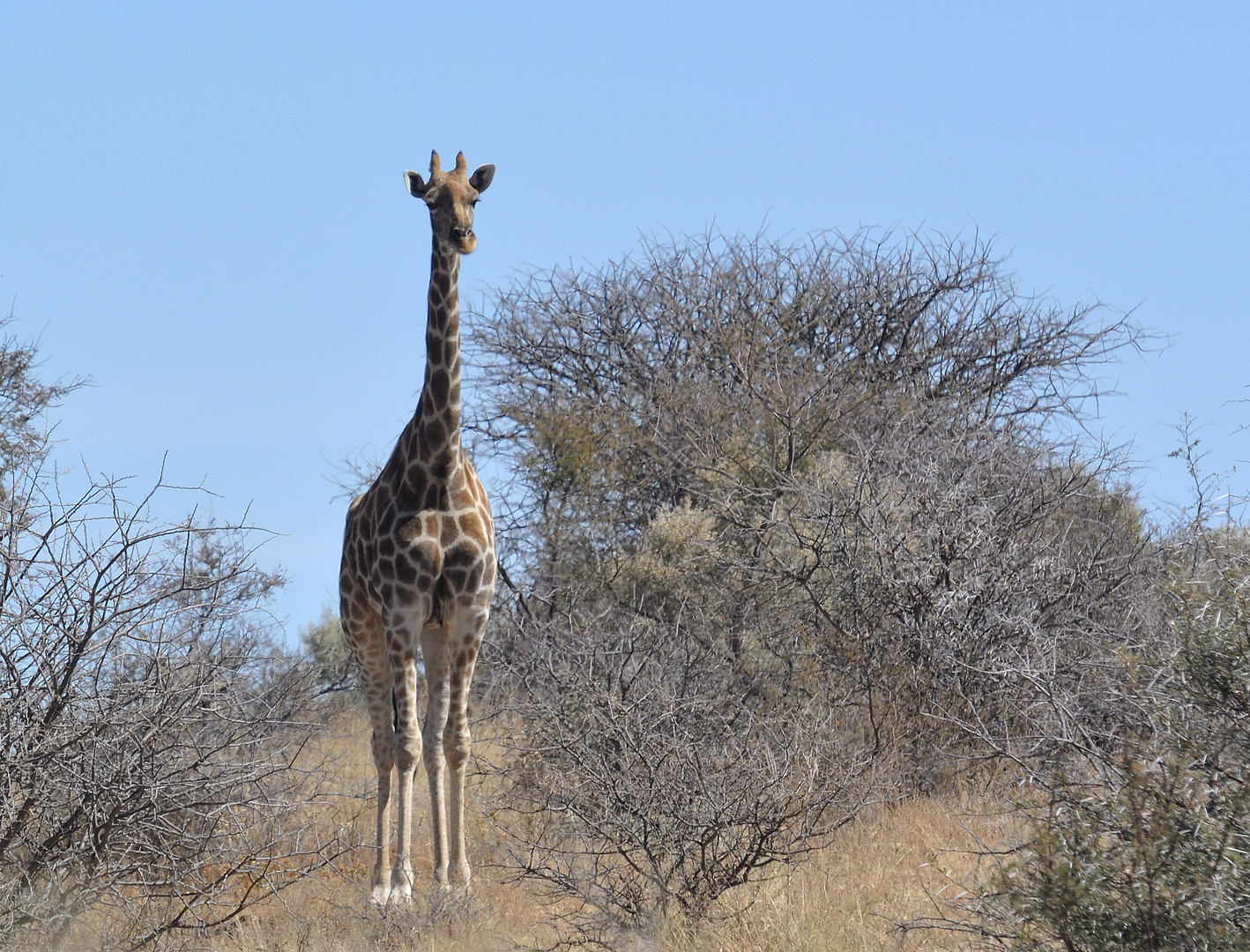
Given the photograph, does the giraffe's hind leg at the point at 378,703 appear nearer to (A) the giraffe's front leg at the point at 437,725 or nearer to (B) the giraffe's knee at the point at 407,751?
(A) the giraffe's front leg at the point at 437,725

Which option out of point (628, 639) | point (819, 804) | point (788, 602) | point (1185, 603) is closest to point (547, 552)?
point (788, 602)

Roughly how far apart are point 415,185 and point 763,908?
3.97 meters

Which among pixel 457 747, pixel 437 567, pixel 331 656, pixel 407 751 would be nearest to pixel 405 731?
pixel 407 751

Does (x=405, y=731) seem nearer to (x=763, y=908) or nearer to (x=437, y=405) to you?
(x=437, y=405)

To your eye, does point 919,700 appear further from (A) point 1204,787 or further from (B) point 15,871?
(B) point 15,871

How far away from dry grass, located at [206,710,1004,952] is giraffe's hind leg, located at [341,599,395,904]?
194 millimetres

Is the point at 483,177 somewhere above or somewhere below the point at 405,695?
above

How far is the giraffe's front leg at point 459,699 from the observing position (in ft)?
24.1

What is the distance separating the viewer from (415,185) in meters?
7.61

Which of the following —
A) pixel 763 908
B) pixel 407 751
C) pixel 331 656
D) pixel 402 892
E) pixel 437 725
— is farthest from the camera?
pixel 331 656

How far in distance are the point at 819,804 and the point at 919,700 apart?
2.64m

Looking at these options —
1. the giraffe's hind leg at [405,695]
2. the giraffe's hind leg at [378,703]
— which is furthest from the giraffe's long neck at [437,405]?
the giraffe's hind leg at [378,703]

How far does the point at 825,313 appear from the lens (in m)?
15.8

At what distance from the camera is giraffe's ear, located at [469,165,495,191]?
7.60 metres
